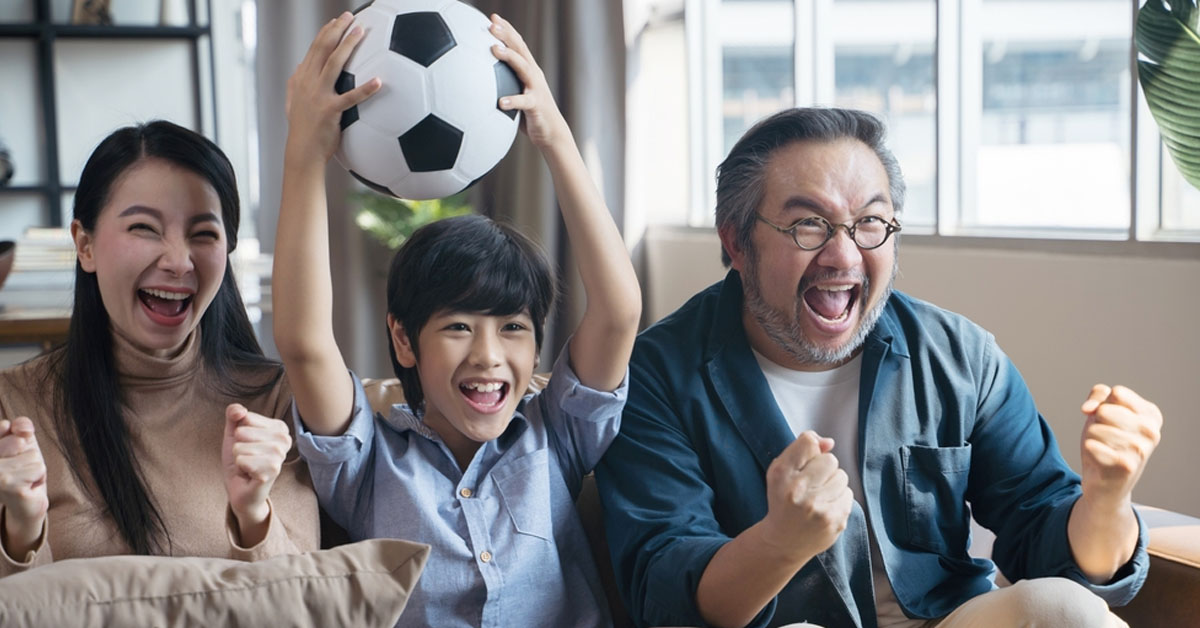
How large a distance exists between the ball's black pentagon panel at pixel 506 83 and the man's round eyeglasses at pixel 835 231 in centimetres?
46

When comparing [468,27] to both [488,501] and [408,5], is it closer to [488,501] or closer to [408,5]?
[408,5]

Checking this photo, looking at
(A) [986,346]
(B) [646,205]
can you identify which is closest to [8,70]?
(B) [646,205]

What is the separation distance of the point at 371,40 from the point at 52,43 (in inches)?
170

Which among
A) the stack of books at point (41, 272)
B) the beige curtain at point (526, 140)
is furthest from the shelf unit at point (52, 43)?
the stack of books at point (41, 272)

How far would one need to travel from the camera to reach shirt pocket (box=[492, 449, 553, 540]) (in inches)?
63.2

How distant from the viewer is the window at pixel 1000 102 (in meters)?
3.20

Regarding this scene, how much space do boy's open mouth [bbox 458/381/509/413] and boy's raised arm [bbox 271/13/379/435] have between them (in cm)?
17

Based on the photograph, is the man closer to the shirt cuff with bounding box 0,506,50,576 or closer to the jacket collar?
the jacket collar

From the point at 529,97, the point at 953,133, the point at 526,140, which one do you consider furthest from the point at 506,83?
the point at 526,140

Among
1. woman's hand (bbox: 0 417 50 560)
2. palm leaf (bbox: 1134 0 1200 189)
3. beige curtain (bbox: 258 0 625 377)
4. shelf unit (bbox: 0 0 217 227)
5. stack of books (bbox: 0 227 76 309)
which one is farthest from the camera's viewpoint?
beige curtain (bbox: 258 0 625 377)

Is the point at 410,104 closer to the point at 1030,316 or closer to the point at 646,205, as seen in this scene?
the point at 1030,316

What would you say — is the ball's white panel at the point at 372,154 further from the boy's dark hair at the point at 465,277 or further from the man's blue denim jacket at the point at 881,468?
the man's blue denim jacket at the point at 881,468

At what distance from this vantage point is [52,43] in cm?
509

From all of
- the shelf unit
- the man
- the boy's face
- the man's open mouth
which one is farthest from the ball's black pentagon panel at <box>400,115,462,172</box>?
the shelf unit
